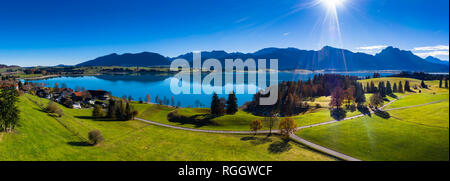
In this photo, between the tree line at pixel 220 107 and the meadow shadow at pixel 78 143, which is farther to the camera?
the tree line at pixel 220 107

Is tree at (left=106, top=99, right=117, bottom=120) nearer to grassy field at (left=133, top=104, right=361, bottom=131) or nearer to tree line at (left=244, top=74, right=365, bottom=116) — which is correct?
grassy field at (left=133, top=104, right=361, bottom=131)

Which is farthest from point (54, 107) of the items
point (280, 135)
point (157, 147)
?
point (280, 135)

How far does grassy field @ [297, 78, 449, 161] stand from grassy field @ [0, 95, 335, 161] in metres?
6.38

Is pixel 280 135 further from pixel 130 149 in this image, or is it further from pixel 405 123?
pixel 130 149

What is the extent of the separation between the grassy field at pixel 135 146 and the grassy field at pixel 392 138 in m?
6.38

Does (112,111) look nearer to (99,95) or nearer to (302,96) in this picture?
(99,95)

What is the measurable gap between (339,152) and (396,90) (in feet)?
382

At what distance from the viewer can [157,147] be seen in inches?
1353

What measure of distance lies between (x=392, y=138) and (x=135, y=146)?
47845 mm

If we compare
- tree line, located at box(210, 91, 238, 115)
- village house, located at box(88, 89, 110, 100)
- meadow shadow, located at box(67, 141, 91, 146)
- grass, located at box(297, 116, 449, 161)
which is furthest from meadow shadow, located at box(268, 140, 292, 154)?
village house, located at box(88, 89, 110, 100)

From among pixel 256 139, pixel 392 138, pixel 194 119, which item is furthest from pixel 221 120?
pixel 392 138

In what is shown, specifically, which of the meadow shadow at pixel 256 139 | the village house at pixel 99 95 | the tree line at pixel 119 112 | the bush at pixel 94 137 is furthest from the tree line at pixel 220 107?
the village house at pixel 99 95

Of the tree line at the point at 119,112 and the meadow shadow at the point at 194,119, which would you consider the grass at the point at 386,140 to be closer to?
the meadow shadow at the point at 194,119

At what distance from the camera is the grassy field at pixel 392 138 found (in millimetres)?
29094
